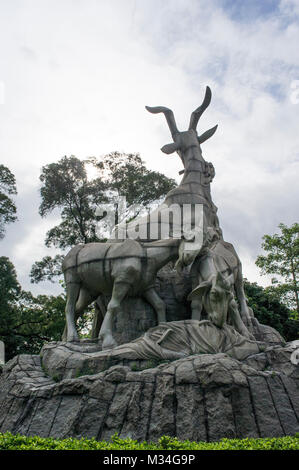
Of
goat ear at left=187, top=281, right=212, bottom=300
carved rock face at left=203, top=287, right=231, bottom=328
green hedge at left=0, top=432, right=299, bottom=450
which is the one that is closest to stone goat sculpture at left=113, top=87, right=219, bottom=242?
goat ear at left=187, top=281, right=212, bottom=300

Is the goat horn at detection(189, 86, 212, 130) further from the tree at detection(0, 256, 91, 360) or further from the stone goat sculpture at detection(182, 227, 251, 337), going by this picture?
the tree at detection(0, 256, 91, 360)

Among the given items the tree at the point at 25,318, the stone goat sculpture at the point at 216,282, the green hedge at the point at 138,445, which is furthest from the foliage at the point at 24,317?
the green hedge at the point at 138,445

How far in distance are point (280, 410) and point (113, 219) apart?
15.0 m

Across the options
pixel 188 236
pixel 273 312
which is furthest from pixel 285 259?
pixel 188 236

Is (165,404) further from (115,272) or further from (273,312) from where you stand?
(273,312)

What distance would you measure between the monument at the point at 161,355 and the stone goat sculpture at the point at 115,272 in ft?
0.07

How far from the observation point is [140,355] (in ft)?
22.9

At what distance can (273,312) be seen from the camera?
59.5 ft

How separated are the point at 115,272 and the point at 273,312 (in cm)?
1198

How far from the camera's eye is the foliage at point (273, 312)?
691 inches

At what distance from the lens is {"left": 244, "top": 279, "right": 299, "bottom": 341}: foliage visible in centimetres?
1755

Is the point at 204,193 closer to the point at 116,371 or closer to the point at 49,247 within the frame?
the point at 116,371

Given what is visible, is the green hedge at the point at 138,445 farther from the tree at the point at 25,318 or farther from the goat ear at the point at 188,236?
the tree at the point at 25,318

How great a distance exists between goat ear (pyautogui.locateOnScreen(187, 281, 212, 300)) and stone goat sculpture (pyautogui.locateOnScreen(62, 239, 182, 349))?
26.3 inches
